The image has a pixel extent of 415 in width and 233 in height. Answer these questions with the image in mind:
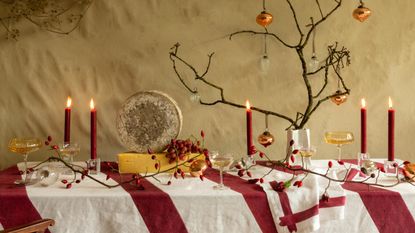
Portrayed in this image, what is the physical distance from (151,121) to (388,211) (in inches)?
32.2

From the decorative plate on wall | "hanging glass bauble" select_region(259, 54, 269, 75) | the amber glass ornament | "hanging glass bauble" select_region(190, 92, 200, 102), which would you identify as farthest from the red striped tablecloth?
"hanging glass bauble" select_region(259, 54, 269, 75)

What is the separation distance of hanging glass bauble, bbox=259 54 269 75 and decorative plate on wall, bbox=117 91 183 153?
0.51 m

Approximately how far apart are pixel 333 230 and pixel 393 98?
0.97m

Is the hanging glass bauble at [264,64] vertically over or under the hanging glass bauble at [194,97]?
over

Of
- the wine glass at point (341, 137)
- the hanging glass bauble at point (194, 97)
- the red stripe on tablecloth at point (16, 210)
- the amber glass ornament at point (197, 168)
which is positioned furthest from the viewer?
the hanging glass bauble at point (194, 97)

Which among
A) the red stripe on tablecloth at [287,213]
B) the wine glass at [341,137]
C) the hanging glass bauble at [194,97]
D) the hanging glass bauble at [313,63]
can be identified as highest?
the hanging glass bauble at [313,63]

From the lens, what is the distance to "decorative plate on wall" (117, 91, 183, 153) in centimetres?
161

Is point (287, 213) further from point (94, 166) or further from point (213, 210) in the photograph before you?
point (94, 166)

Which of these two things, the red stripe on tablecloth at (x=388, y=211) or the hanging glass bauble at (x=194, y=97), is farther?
the hanging glass bauble at (x=194, y=97)

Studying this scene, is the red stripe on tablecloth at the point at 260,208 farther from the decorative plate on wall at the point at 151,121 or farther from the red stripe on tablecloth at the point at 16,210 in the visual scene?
the red stripe on tablecloth at the point at 16,210

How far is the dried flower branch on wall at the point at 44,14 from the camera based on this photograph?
188 cm

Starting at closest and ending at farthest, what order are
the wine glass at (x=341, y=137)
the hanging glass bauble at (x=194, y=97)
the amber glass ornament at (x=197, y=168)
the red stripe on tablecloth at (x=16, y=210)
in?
the red stripe on tablecloth at (x=16, y=210), the amber glass ornament at (x=197, y=168), the wine glass at (x=341, y=137), the hanging glass bauble at (x=194, y=97)

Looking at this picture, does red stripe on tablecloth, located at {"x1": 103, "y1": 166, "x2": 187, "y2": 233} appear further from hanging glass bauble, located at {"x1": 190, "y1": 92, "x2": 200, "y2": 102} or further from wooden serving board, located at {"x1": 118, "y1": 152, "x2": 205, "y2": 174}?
hanging glass bauble, located at {"x1": 190, "y1": 92, "x2": 200, "y2": 102}

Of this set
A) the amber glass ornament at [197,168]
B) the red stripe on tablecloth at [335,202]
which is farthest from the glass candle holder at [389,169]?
the amber glass ornament at [197,168]
